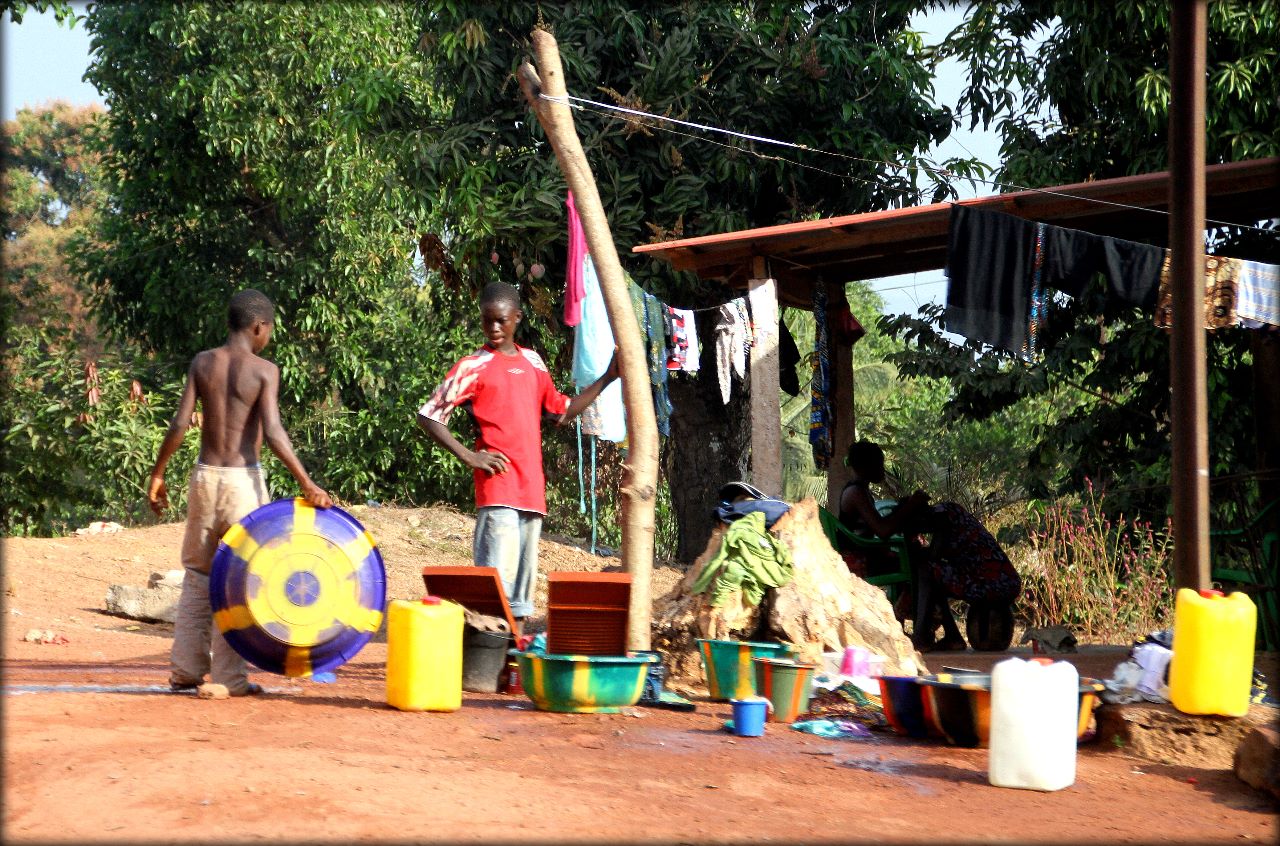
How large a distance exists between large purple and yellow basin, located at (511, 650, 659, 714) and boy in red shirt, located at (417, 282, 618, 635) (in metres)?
0.69

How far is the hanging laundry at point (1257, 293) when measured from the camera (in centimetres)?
Result: 808

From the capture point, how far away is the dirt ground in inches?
137

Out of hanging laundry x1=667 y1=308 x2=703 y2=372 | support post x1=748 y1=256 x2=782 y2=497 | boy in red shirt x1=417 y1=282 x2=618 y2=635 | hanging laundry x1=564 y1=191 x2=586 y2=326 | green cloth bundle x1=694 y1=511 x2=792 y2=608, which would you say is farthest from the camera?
hanging laundry x1=667 y1=308 x2=703 y2=372

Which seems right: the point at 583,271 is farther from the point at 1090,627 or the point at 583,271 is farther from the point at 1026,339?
the point at 1090,627

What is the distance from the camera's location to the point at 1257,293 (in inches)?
320

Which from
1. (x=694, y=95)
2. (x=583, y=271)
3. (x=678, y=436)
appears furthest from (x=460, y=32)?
(x=583, y=271)

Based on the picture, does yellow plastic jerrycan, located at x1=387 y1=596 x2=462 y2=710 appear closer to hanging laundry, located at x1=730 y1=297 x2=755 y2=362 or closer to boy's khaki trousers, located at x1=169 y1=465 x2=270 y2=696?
boy's khaki trousers, located at x1=169 y1=465 x2=270 y2=696

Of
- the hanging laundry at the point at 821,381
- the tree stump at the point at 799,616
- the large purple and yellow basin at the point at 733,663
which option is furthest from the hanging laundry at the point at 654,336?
the large purple and yellow basin at the point at 733,663

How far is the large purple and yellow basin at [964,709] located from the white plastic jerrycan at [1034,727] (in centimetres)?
54

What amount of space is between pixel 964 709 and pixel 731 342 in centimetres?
464

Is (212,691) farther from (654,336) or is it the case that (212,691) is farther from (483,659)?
(654,336)

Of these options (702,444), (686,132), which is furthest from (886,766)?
(686,132)

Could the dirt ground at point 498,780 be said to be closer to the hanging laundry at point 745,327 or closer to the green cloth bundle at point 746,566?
the green cloth bundle at point 746,566

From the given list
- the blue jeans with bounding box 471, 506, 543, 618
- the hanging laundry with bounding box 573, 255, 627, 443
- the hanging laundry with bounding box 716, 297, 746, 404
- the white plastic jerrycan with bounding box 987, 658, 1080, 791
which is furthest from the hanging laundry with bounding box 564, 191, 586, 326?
the white plastic jerrycan with bounding box 987, 658, 1080, 791
